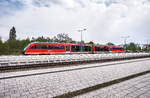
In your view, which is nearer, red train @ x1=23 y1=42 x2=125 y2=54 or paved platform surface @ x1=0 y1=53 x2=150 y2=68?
paved platform surface @ x1=0 y1=53 x2=150 y2=68

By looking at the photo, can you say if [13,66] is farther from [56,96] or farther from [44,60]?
[56,96]

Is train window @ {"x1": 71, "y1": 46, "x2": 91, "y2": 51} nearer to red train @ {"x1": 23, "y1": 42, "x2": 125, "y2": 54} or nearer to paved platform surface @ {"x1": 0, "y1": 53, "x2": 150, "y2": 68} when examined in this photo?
red train @ {"x1": 23, "y1": 42, "x2": 125, "y2": 54}

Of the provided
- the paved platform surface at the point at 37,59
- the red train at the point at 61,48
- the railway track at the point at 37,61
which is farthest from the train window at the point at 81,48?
the railway track at the point at 37,61

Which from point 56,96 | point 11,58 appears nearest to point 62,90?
point 56,96

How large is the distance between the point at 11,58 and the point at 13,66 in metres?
0.92

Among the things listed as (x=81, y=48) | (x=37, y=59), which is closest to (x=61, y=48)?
(x=81, y=48)

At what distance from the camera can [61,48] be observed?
2147 centimetres

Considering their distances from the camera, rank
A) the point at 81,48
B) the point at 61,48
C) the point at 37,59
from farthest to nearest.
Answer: the point at 81,48
the point at 61,48
the point at 37,59

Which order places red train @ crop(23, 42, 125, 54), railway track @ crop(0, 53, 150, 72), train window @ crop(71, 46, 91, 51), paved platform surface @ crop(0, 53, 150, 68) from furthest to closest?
train window @ crop(71, 46, 91, 51) < red train @ crop(23, 42, 125, 54) < paved platform surface @ crop(0, 53, 150, 68) < railway track @ crop(0, 53, 150, 72)

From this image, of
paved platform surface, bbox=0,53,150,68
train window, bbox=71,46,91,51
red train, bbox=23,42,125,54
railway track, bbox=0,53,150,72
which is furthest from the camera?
train window, bbox=71,46,91,51

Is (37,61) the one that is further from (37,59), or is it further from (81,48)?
(81,48)

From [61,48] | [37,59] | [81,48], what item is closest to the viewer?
[37,59]

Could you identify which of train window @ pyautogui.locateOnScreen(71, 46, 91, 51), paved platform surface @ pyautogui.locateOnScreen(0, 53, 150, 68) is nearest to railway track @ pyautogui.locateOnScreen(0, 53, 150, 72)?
paved platform surface @ pyautogui.locateOnScreen(0, 53, 150, 68)

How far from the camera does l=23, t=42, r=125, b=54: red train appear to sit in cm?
1769
